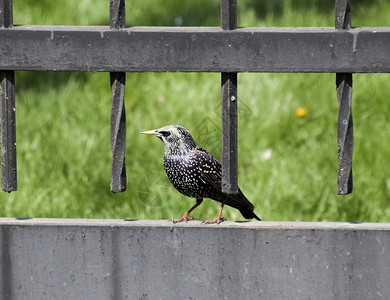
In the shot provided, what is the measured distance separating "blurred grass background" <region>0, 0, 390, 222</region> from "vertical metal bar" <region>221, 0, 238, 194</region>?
1.21 m

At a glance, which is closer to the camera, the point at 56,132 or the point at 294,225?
the point at 294,225

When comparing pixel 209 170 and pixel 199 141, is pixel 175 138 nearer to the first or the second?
pixel 209 170

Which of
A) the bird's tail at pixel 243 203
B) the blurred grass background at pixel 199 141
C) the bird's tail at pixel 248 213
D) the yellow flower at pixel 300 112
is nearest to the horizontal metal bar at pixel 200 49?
the bird's tail at pixel 243 203

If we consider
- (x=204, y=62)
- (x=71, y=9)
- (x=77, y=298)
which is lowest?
(x=77, y=298)

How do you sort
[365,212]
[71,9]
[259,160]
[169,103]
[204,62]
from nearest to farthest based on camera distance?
[204,62]
[365,212]
[259,160]
[169,103]
[71,9]

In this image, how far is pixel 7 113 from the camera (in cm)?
265

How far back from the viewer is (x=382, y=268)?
2.62m

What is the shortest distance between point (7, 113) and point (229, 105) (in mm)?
833

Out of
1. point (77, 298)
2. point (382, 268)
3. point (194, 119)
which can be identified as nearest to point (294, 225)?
point (382, 268)

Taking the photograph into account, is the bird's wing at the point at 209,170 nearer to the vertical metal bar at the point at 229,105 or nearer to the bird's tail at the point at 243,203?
the bird's tail at the point at 243,203

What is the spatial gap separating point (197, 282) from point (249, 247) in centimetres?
24

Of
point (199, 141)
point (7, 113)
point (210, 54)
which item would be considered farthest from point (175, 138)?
point (199, 141)

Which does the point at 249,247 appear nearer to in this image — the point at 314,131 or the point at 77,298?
the point at 77,298

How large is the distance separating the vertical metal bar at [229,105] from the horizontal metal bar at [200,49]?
41 mm
